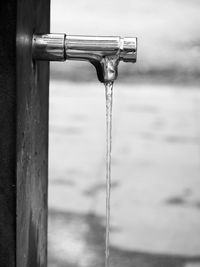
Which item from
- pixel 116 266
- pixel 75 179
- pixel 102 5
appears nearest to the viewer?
pixel 116 266

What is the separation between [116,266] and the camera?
3.51 meters

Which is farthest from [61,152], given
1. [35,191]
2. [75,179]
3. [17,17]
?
[17,17]

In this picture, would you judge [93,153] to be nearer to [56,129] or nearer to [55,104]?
[56,129]

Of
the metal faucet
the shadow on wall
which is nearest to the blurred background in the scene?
the shadow on wall

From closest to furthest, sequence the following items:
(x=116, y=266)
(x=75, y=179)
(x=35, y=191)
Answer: (x=35, y=191) < (x=116, y=266) < (x=75, y=179)

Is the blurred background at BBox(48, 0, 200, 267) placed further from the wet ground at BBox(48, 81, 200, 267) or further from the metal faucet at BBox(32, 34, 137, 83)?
the metal faucet at BBox(32, 34, 137, 83)

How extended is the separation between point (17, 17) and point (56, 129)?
4.74 m

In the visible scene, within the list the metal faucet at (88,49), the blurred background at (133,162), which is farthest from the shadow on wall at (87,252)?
the metal faucet at (88,49)

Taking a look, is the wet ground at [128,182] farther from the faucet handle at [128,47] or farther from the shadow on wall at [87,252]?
the faucet handle at [128,47]

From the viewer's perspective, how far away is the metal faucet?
1.59 metres

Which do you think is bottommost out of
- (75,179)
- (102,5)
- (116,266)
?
(116,266)

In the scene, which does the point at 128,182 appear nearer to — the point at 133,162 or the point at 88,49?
the point at 133,162

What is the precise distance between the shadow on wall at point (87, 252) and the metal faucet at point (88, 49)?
2.06m

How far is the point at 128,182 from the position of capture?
4.73 metres
